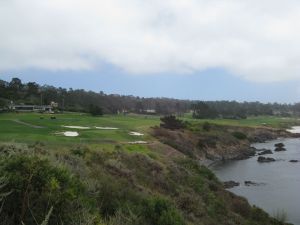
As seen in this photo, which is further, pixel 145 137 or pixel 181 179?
pixel 145 137

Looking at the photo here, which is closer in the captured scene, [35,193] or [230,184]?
[35,193]

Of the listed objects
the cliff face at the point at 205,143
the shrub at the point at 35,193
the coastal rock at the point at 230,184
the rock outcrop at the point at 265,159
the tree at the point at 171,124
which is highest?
the shrub at the point at 35,193

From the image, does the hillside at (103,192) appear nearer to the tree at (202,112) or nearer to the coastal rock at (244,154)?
the coastal rock at (244,154)

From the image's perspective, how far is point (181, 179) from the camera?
97.5 feet

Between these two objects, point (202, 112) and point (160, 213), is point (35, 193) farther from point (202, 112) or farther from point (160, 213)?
point (202, 112)

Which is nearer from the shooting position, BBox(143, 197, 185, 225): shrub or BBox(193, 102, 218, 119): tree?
BBox(143, 197, 185, 225): shrub

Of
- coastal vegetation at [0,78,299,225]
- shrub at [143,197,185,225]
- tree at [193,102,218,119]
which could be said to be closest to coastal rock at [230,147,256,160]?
coastal vegetation at [0,78,299,225]

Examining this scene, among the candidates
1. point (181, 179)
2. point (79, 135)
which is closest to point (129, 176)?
point (181, 179)

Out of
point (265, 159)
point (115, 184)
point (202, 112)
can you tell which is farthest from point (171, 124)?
point (202, 112)

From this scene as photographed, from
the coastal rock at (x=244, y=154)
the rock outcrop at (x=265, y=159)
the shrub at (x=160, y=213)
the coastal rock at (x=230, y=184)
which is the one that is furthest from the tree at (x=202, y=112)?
the shrub at (x=160, y=213)

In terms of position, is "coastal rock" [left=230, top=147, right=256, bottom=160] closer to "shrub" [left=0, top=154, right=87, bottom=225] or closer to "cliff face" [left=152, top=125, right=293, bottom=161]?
"cliff face" [left=152, top=125, right=293, bottom=161]

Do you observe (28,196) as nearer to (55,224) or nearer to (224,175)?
(55,224)

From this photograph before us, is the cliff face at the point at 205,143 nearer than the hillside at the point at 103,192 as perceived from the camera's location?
No

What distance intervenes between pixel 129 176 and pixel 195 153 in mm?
39314
